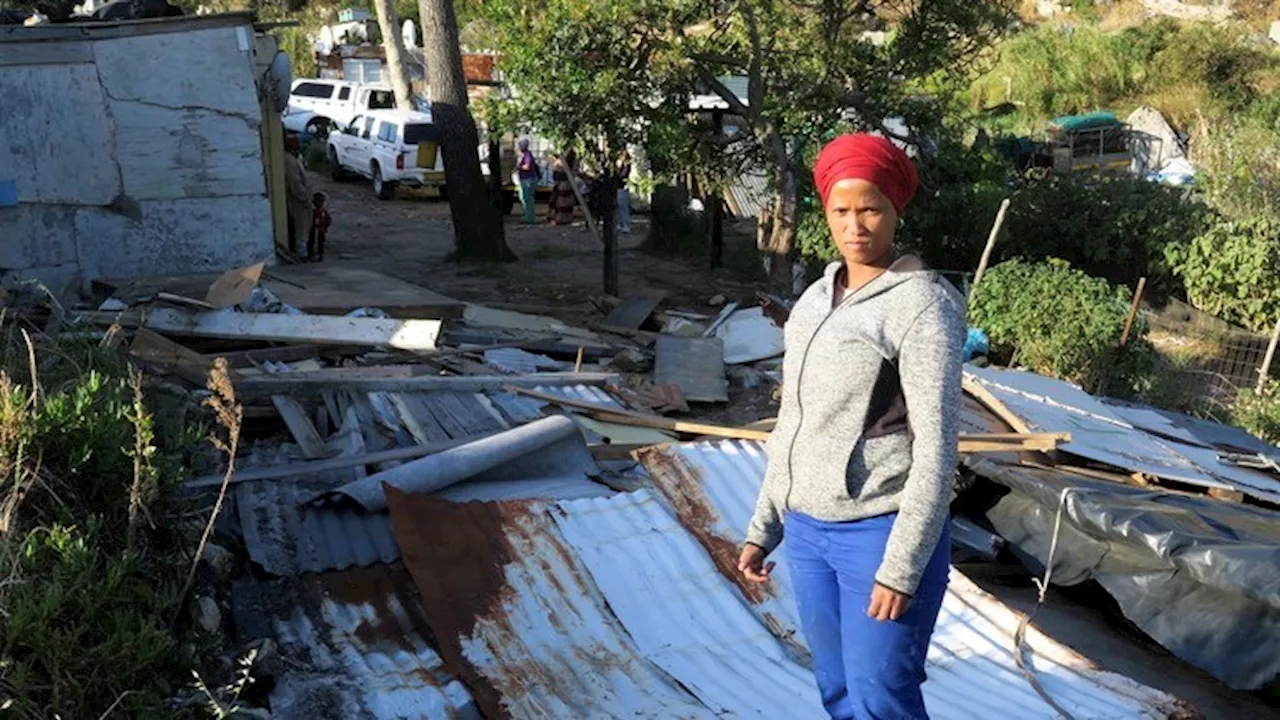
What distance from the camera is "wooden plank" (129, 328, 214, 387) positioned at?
7168 millimetres

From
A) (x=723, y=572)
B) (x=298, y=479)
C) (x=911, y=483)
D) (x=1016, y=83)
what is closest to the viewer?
(x=911, y=483)

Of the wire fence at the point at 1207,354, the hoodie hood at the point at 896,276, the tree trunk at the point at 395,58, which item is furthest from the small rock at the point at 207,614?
the tree trunk at the point at 395,58

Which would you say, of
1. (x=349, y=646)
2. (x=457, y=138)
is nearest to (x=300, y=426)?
(x=349, y=646)

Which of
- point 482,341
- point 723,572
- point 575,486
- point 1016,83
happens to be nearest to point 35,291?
point 482,341

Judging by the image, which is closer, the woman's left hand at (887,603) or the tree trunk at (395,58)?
the woman's left hand at (887,603)

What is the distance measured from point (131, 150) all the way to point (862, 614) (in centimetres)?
1037

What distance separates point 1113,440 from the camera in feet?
24.3

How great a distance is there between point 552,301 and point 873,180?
451 inches

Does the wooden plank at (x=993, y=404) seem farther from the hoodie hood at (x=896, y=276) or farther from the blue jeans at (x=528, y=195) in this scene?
the blue jeans at (x=528, y=195)

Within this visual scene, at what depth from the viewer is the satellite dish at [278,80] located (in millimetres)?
14500

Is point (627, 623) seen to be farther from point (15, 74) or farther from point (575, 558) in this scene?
point (15, 74)

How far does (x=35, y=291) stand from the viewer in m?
8.31

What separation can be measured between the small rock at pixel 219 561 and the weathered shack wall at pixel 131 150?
6680 mm

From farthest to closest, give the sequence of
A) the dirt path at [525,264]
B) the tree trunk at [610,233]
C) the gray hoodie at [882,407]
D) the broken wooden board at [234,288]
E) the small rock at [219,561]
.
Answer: the dirt path at [525,264]
the tree trunk at [610,233]
the broken wooden board at [234,288]
the small rock at [219,561]
the gray hoodie at [882,407]
